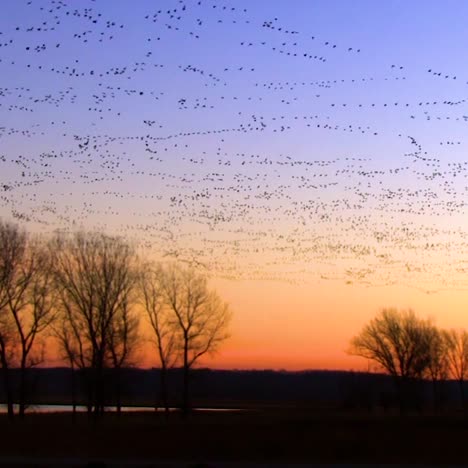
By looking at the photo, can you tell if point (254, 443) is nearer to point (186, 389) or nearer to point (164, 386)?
point (186, 389)

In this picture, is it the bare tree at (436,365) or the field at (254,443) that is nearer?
the field at (254,443)

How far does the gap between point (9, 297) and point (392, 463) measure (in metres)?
38.6

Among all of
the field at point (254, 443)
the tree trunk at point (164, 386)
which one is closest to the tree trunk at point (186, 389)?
the tree trunk at point (164, 386)

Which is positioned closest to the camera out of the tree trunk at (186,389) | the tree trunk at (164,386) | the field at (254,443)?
the field at (254,443)

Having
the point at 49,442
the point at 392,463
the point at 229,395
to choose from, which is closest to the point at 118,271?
the point at 49,442

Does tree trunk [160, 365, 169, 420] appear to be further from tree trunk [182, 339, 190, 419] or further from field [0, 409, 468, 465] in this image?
field [0, 409, 468, 465]

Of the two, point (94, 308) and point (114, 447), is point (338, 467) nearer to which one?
point (114, 447)

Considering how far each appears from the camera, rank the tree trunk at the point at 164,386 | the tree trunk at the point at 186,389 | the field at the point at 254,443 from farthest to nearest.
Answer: the tree trunk at the point at 164,386 → the tree trunk at the point at 186,389 → the field at the point at 254,443

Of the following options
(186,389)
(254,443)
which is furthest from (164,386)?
A: (254,443)

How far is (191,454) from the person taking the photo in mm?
39469

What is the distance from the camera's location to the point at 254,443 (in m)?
40.5

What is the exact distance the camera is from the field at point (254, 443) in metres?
38.5

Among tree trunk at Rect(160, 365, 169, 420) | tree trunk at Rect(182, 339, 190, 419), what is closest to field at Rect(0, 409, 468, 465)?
tree trunk at Rect(182, 339, 190, 419)

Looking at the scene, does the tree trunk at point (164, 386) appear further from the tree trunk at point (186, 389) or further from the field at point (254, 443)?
the field at point (254, 443)
